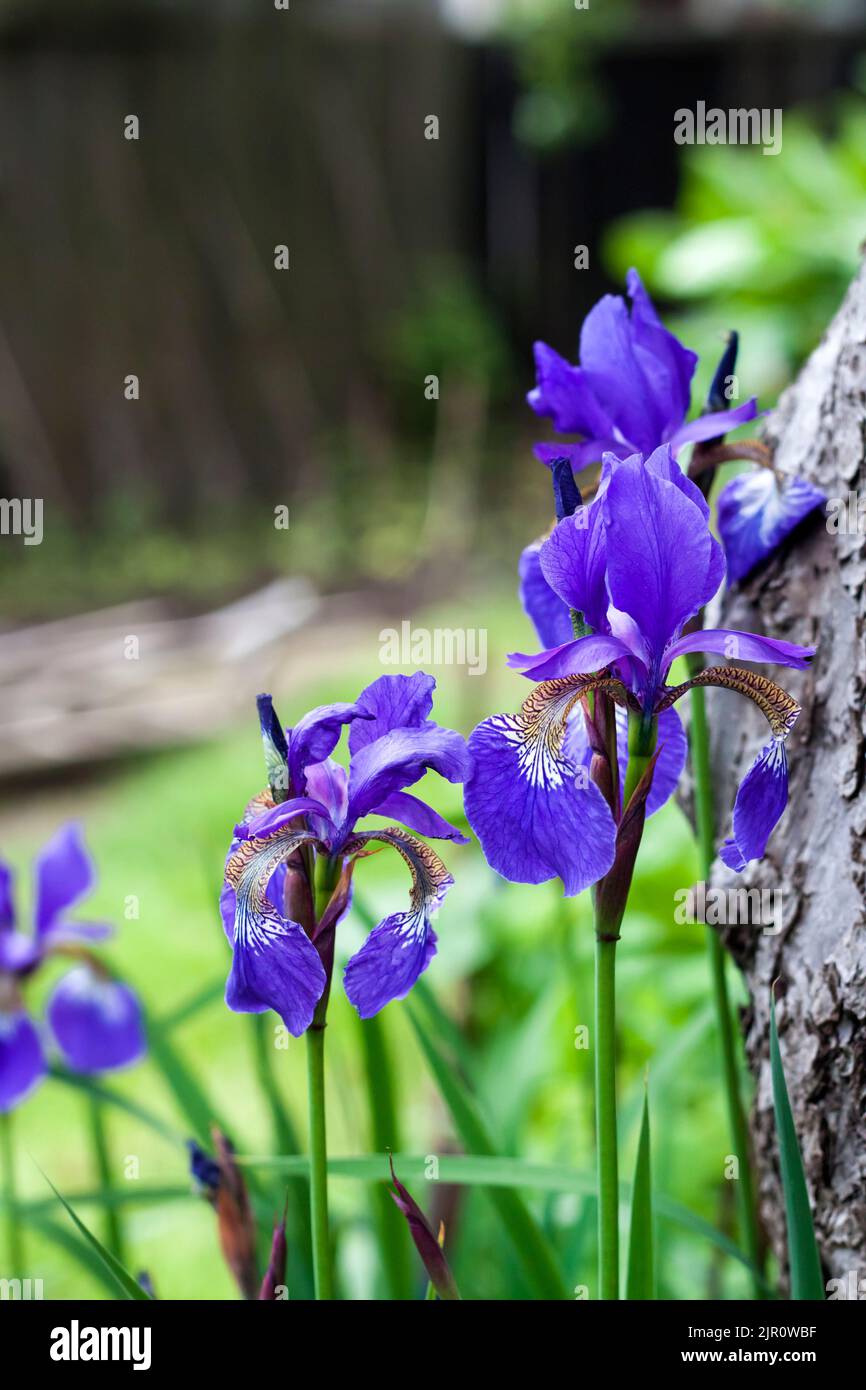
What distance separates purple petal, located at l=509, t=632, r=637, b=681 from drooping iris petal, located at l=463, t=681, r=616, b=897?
1.0 inches


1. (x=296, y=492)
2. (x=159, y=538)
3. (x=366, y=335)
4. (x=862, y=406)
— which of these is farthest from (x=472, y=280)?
(x=862, y=406)

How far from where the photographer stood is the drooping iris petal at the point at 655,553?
50cm

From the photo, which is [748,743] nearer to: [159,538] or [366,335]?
[159,538]

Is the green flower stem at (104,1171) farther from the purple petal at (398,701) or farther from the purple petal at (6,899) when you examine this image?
the purple petal at (398,701)

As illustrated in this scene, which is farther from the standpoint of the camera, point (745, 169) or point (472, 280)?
point (472, 280)

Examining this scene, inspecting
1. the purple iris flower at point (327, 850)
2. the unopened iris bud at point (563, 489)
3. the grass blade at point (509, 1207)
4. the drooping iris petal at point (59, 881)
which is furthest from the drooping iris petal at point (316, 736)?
the drooping iris petal at point (59, 881)

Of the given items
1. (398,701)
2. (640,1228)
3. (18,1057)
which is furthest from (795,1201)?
(18,1057)

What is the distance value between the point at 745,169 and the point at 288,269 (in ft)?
10.1

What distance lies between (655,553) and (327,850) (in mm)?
187

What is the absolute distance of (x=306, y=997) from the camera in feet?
1.57

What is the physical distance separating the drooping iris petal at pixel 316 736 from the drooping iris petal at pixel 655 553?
123 millimetres

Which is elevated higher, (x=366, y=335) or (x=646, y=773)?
(x=366, y=335)

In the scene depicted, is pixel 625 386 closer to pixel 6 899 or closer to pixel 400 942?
pixel 400 942

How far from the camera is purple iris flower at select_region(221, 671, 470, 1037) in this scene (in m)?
0.48
